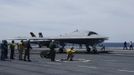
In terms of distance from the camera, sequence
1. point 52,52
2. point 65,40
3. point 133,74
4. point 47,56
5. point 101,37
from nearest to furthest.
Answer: point 133,74 < point 52,52 < point 47,56 < point 101,37 < point 65,40

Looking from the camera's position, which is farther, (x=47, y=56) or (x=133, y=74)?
(x=47, y=56)

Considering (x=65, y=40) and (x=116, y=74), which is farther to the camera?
(x=65, y=40)

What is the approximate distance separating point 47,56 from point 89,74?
14.5m

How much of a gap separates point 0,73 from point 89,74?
171 inches

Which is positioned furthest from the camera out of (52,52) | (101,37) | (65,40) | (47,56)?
(65,40)

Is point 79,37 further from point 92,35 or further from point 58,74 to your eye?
point 58,74

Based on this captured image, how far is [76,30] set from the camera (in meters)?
53.5

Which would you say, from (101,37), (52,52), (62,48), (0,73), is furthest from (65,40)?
(0,73)

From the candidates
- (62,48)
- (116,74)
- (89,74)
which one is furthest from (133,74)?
(62,48)

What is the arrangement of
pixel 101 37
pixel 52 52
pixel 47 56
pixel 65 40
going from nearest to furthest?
pixel 52 52
pixel 47 56
pixel 101 37
pixel 65 40

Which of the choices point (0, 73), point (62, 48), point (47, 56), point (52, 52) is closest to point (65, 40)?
point (62, 48)

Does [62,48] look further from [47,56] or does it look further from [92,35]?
[47,56]

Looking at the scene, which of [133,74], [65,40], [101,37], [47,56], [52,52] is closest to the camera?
[133,74]

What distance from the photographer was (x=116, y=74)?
17.9 meters
